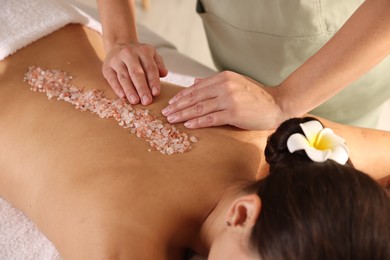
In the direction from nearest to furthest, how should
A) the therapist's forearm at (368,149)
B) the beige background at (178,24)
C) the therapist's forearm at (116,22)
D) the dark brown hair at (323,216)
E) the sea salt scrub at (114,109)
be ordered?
the dark brown hair at (323,216), the sea salt scrub at (114,109), the therapist's forearm at (368,149), the therapist's forearm at (116,22), the beige background at (178,24)

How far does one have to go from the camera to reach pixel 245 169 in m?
1.17

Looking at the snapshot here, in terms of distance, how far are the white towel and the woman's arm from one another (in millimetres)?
116

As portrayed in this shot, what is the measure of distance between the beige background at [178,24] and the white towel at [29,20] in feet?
4.10

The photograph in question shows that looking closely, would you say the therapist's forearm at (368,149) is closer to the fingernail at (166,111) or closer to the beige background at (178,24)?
the fingernail at (166,111)

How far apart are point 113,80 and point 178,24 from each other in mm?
1631

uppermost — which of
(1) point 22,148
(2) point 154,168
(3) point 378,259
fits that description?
(3) point 378,259

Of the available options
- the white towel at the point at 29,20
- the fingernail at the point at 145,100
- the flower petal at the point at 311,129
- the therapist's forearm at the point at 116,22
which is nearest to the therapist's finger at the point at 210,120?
the fingernail at the point at 145,100

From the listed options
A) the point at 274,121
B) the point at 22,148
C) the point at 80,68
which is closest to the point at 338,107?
the point at 274,121

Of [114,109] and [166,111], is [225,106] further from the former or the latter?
[114,109]

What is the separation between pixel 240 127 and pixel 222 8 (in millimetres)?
402

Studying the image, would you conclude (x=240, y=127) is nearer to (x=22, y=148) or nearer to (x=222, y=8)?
(x=222, y=8)

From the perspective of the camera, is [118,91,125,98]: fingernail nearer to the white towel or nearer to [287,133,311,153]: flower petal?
the white towel

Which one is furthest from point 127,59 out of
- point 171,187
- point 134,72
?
point 171,187

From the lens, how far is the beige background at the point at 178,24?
8.96 ft
